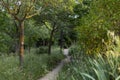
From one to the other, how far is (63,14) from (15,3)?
758 cm

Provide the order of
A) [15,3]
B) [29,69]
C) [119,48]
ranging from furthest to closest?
[29,69]
[15,3]
[119,48]

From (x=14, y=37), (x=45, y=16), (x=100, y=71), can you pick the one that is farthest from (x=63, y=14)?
(x=100, y=71)

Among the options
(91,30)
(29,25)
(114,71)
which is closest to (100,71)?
(114,71)

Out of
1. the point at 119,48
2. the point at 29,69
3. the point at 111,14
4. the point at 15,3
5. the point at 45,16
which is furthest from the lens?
the point at 45,16

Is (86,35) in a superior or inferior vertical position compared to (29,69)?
superior

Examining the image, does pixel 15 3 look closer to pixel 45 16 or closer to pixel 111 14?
pixel 111 14

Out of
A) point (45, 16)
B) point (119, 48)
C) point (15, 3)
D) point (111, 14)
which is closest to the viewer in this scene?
point (119, 48)

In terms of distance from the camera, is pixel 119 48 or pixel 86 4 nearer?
pixel 119 48

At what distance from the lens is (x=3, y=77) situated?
989cm

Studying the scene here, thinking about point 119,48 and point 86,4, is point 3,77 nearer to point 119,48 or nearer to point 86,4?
point 119,48

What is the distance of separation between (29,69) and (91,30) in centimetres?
411

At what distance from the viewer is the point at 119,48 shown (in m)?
4.54

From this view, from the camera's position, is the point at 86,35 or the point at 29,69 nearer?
the point at 86,35

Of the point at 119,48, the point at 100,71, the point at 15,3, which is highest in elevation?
the point at 15,3
